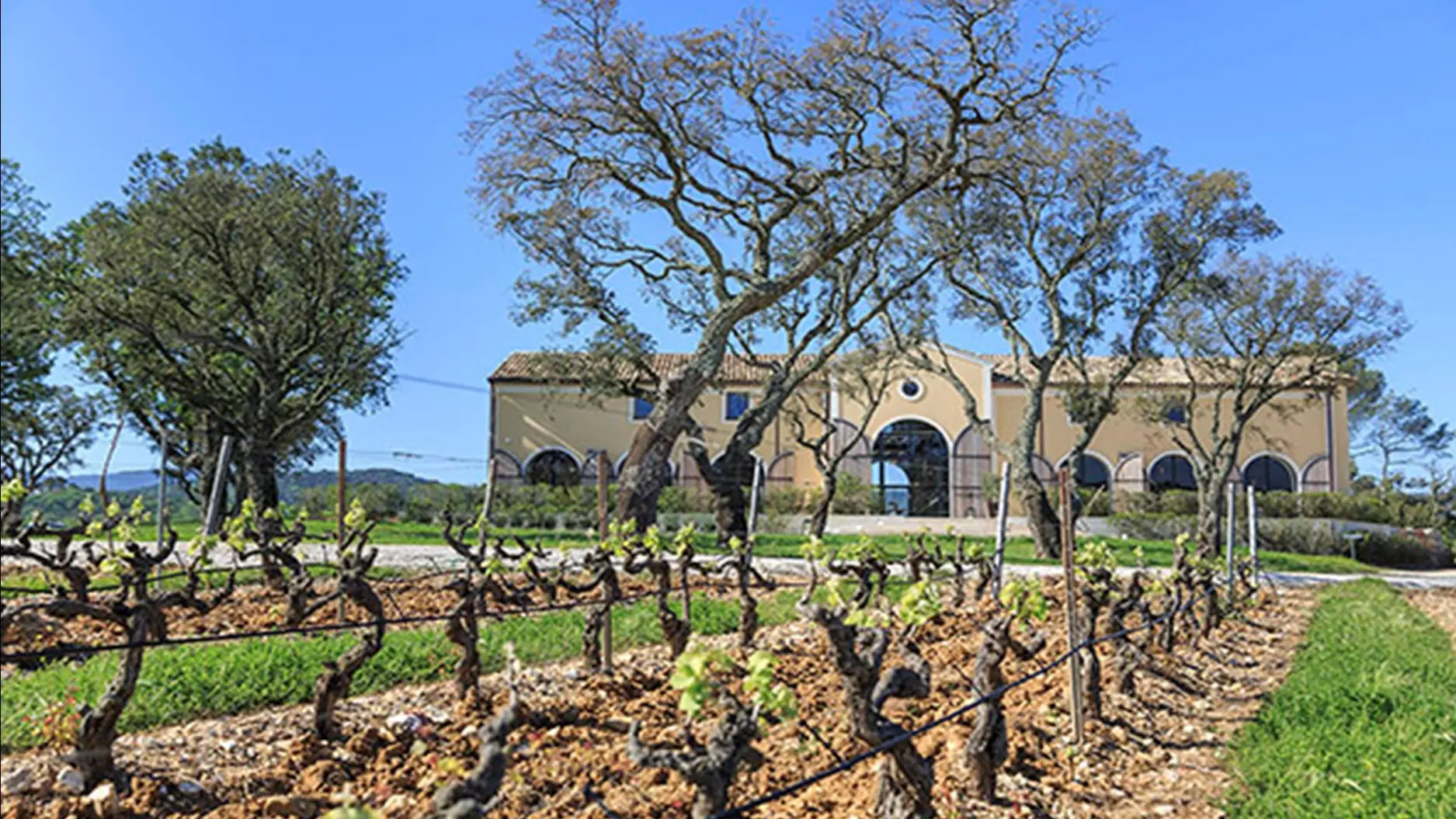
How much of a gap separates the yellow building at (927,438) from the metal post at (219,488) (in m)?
21.1

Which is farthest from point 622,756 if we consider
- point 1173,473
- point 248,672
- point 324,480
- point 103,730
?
point 1173,473

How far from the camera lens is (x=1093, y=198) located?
19.6 metres

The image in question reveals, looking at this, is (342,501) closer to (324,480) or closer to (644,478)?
(644,478)

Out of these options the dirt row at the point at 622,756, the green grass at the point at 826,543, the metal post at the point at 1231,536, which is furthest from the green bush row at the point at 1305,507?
the dirt row at the point at 622,756

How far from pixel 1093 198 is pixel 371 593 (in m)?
17.6

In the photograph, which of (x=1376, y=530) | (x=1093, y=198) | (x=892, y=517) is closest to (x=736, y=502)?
(x=1093, y=198)

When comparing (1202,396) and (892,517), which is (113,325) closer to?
(892,517)

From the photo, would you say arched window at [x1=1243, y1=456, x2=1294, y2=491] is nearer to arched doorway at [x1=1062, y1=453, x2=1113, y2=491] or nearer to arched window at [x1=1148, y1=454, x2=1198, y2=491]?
arched window at [x1=1148, y1=454, x2=1198, y2=491]

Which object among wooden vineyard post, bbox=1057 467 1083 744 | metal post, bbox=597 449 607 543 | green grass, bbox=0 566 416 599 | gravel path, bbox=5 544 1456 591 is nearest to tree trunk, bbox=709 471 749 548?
gravel path, bbox=5 544 1456 591

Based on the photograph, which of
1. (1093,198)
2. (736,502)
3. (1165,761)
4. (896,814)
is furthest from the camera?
(1093,198)

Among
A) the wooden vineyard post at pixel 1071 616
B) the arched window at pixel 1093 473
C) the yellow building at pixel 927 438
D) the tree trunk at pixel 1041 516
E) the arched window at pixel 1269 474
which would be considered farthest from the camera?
the arched window at pixel 1269 474

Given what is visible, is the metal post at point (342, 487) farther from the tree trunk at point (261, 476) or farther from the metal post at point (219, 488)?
the tree trunk at point (261, 476)

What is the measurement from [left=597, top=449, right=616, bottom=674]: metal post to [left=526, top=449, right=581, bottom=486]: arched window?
2593 centimetres

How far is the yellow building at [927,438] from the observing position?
1288 inches
